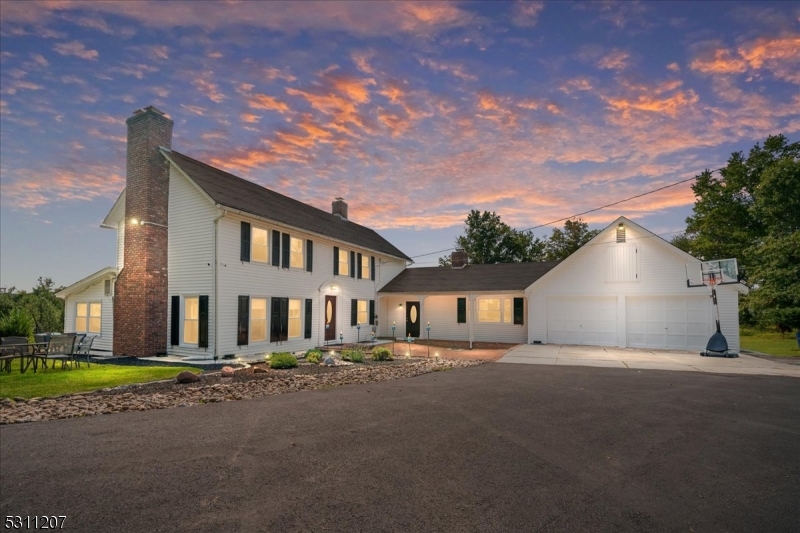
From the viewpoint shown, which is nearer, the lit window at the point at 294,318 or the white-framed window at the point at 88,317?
the white-framed window at the point at 88,317

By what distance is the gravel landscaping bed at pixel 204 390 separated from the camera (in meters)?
7.04

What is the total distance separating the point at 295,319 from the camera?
1823cm

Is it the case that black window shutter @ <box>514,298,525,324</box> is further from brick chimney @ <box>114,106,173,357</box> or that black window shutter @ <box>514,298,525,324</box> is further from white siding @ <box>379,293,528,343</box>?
brick chimney @ <box>114,106,173,357</box>

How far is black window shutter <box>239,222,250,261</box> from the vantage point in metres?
15.4

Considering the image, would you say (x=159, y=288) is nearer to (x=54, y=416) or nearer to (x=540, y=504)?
(x=54, y=416)

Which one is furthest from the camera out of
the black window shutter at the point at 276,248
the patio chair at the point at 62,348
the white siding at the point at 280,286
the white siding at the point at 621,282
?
the white siding at the point at 621,282

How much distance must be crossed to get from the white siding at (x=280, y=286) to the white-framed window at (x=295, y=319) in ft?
0.98

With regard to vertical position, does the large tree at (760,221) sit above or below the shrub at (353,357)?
above

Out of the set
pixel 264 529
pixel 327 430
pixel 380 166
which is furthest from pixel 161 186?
pixel 264 529

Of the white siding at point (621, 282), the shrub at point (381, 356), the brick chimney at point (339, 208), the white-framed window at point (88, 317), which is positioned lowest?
the shrub at point (381, 356)

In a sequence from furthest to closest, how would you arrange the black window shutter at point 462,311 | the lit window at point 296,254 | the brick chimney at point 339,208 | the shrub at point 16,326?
the brick chimney at point 339,208
the black window shutter at point 462,311
the lit window at point 296,254
the shrub at point 16,326

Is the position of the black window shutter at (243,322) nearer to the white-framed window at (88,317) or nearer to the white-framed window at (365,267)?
the white-framed window at (88,317)

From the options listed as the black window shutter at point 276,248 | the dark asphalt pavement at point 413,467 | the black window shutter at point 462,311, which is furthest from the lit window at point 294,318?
the black window shutter at point 462,311

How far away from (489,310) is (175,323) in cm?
1720
